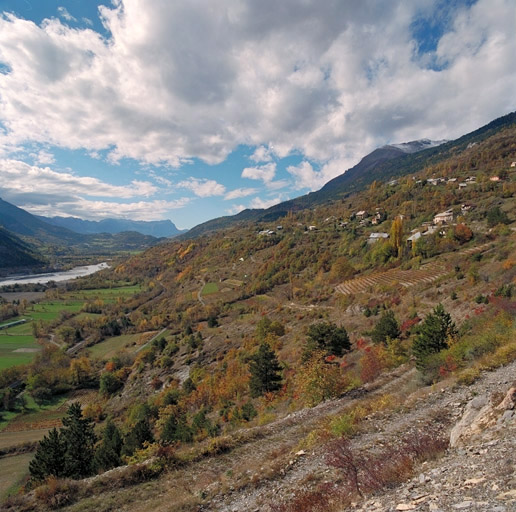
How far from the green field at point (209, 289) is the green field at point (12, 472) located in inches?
3395

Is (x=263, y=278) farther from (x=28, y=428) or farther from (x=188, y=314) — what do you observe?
(x=28, y=428)

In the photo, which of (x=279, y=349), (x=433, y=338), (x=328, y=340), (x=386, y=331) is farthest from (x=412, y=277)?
(x=433, y=338)

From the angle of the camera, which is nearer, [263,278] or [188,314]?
[188,314]

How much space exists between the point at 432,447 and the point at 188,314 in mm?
105146

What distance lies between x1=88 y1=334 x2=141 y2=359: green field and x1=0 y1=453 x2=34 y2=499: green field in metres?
49.0

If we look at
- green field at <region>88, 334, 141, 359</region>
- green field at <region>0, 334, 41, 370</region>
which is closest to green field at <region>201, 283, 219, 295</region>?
green field at <region>88, 334, 141, 359</region>

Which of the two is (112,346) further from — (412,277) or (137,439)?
(412,277)

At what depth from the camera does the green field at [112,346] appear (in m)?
100

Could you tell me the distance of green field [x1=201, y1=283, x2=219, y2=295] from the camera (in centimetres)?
13154

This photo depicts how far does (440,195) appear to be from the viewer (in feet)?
428

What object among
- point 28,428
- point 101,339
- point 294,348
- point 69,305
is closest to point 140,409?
point 294,348

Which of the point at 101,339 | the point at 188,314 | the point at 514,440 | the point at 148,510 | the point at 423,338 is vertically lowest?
the point at 101,339

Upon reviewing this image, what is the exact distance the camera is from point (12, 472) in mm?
42875

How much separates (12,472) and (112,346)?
67.1 meters
